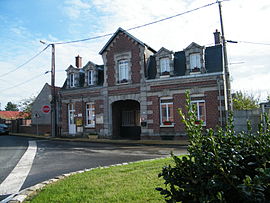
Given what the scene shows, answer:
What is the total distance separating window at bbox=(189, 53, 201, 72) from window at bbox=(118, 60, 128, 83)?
→ 5.60 meters

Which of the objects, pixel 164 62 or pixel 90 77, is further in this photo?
pixel 90 77

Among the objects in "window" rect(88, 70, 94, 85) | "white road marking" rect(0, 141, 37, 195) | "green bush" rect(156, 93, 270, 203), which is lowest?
"white road marking" rect(0, 141, 37, 195)

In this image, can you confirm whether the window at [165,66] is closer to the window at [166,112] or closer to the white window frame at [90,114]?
the window at [166,112]

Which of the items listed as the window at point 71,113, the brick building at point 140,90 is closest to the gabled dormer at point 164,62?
the brick building at point 140,90

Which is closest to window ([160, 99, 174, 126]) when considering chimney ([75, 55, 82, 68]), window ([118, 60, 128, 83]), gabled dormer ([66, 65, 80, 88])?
window ([118, 60, 128, 83])

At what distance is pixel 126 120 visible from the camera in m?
20.6

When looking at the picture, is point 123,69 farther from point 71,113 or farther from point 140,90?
point 71,113

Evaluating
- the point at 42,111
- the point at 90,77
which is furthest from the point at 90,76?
the point at 42,111

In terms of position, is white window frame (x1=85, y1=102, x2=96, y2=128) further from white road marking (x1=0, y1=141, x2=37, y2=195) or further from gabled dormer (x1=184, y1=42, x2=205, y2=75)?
white road marking (x1=0, y1=141, x2=37, y2=195)

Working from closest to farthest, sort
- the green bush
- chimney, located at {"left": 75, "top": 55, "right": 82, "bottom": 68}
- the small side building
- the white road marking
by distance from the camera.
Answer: the green bush → the white road marking → chimney, located at {"left": 75, "top": 55, "right": 82, "bottom": 68} → the small side building

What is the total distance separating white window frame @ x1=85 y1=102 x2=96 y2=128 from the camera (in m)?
20.7

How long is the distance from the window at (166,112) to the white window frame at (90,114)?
266 inches

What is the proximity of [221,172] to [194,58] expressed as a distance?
15.2 m

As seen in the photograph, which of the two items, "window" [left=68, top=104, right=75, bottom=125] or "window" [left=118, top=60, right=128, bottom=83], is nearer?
"window" [left=118, top=60, right=128, bottom=83]
